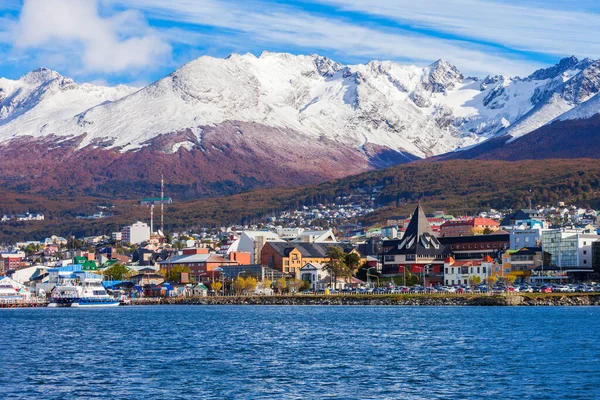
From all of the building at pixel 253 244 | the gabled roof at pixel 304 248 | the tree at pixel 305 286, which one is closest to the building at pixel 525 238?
the gabled roof at pixel 304 248

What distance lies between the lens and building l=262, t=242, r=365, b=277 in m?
143

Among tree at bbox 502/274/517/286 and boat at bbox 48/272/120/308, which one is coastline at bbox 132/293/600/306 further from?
tree at bbox 502/274/517/286

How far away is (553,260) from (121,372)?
9479 cm

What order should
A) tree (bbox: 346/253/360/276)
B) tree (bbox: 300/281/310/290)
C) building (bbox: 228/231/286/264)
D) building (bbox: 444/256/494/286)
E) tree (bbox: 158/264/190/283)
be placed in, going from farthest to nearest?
building (bbox: 228/231/286/264) → tree (bbox: 158/264/190/283) → tree (bbox: 346/253/360/276) → tree (bbox: 300/281/310/290) → building (bbox: 444/256/494/286)

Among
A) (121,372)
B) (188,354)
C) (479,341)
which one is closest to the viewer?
(121,372)

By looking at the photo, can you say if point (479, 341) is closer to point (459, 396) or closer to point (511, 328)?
point (511, 328)

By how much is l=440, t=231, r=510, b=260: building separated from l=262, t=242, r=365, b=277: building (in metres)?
13.5

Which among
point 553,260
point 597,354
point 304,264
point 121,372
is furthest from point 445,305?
point 121,372

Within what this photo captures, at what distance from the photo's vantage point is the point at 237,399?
3678 centimetres

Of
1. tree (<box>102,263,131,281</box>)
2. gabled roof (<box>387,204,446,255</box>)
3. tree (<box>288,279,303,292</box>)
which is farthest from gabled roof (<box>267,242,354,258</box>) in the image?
tree (<box>102,263,131,281</box>)

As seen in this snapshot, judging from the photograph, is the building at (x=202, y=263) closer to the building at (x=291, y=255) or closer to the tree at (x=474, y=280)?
the building at (x=291, y=255)

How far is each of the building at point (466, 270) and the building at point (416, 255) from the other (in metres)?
3.38

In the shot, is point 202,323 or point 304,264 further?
point 304,264

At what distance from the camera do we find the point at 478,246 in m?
146
